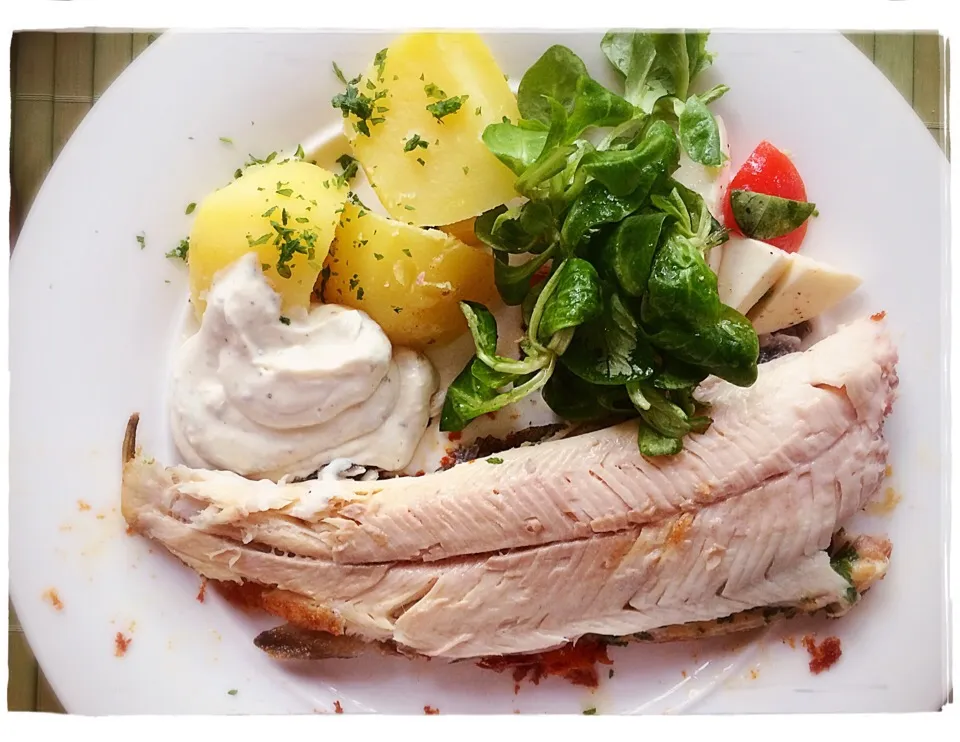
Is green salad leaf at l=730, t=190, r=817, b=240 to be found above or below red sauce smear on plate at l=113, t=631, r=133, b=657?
above

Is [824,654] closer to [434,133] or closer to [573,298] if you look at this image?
[573,298]

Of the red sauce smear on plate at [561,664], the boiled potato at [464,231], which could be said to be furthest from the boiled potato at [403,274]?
the red sauce smear on plate at [561,664]

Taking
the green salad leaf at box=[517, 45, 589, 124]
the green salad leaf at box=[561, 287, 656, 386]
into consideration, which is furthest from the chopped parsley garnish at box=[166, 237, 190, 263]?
the green salad leaf at box=[561, 287, 656, 386]

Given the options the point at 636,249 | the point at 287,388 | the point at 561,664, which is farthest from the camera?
the point at 561,664

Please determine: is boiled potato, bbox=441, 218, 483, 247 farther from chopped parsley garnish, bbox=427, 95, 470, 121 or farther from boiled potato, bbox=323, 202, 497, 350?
chopped parsley garnish, bbox=427, 95, 470, 121

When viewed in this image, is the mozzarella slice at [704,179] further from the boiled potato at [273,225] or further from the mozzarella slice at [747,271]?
the boiled potato at [273,225]

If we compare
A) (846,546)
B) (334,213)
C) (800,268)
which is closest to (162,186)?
(334,213)

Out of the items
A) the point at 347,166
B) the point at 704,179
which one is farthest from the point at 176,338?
the point at 704,179
